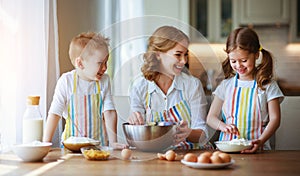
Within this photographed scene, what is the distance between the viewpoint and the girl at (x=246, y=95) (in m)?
2.26

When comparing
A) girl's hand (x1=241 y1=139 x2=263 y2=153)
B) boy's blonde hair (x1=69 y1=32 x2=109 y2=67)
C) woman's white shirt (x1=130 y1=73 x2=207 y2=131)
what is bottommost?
girl's hand (x1=241 y1=139 x2=263 y2=153)

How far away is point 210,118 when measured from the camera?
7.53 feet

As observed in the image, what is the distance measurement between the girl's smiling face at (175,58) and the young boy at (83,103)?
0.26 m

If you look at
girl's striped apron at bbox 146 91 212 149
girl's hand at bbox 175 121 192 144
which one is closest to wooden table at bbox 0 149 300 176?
girl's hand at bbox 175 121 192 144

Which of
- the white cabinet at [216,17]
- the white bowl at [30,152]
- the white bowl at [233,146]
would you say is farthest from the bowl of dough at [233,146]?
the white cabinet at [216,17]

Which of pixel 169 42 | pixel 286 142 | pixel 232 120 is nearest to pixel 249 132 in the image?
pixel 232 120

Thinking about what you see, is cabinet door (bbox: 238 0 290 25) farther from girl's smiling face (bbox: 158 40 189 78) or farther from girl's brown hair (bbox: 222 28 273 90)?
girl's smiling face (bbox: 158 40 189 78)

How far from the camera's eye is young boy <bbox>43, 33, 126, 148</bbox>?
7.11ft

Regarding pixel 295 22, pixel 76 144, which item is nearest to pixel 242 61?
pixel 76 144

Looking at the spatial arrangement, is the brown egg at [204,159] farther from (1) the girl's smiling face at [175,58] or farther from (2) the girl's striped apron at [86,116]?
(2) the girl's striped apron at [86,116]

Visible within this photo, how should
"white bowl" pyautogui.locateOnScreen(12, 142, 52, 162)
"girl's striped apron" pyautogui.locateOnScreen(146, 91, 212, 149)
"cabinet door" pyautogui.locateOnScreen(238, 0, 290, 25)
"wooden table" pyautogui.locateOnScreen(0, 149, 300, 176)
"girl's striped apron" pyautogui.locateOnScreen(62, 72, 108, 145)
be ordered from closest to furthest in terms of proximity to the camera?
"wooden table" pyautogui.locateOnScreen(0, 149, 300, 176), "white bowl" pyautogui.locateOnScreen(12, 142, 52, 162), "girl's striped apron" pyautogui.locateOnScreen(146, 91, 212, 149), "girl's striped apron" pyautogui.locateOnScreen(62, 72, 108, 145), "cabinet door" pyautogui.locateOnScreen(238, 0, 290, 25)

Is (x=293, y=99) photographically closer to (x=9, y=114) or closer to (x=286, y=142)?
(x=286, y=142)

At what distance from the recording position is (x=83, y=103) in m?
2.23

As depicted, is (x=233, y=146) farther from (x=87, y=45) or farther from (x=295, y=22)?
(x=295, y=22)
